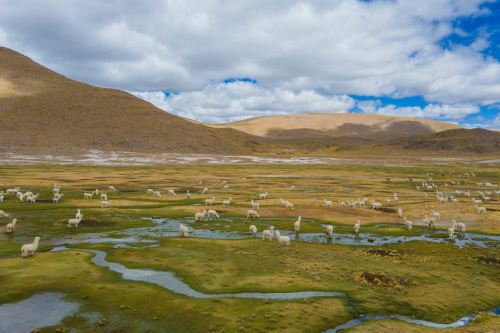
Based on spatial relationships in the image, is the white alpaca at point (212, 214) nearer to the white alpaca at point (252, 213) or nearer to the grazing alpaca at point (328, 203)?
the white alpaca at point (252, 213)

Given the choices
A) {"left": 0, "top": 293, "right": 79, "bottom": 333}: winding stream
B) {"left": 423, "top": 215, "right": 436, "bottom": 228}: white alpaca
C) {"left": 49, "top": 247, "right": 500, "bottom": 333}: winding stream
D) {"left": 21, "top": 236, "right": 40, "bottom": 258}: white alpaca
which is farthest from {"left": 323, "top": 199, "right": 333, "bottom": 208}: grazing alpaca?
{"left": 0, "top": 293, "right": 79, "bottom": 333}: winding stream

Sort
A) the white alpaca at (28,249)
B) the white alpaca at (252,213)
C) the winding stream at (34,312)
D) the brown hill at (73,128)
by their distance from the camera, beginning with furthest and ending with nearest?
the brown hill at (73,128) < the white alpaca at (252,213) < the white alpaca at (28,249) < the winding stream at (34,312)

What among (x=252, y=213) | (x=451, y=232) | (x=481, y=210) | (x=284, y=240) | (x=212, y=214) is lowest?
(x=212, y=214)

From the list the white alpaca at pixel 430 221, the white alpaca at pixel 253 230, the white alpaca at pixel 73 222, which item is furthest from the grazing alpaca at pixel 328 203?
Answer: the white alpaca at pixel 73 222

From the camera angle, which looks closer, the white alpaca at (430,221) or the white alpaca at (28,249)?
the white alpaca at (28,249)

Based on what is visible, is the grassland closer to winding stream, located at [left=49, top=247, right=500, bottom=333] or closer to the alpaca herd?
winding stream, located at [left=49, top=247, right=500, bottom=333]

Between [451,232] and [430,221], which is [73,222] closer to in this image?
[451,232]

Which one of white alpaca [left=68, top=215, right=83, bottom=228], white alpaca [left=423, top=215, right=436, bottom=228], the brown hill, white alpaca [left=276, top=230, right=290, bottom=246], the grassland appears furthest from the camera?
the brown hill

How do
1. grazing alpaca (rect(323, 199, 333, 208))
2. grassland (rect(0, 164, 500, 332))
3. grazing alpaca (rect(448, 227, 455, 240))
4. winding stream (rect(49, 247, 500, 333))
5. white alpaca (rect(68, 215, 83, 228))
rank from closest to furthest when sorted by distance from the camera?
grassland (rect(0, 164, 500, 332)) → winding stream (rect(49, 247, 500, 333)) → white alpaca (rect(68, 215, 83, 228)) → grazing alpaca (rect(448, 227, 455, 240)) → grazing alpaca (rect(323, 199, 333, 208))

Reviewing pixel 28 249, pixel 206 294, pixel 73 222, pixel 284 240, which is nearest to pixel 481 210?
pixel 284 240

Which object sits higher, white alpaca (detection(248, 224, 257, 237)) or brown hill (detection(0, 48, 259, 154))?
brown hill (detection(0, 48, 259, 154))

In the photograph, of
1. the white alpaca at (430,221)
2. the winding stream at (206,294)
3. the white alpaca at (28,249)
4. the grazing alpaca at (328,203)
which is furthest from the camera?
the grazing alpaca at (328,203)
